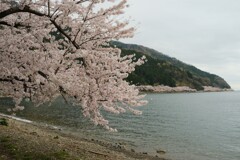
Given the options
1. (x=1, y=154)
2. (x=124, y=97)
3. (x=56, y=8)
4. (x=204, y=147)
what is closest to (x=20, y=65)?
(x=56, y=8)

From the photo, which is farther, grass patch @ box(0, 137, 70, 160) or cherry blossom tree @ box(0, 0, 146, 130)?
grass patch @ box(0, 137, 70, 160)

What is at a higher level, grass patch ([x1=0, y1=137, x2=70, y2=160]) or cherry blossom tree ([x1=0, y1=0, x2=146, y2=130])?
cherry blossom tree ([x1=0, y1=0, x2=146, y2=130])

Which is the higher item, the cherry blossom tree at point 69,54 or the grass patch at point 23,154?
the cherry blossom tree at point 69,54

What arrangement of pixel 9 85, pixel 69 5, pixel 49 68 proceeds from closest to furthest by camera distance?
pixel 69 5
pixel 49 68
pixel 9 85

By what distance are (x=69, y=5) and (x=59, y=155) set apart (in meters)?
10.7

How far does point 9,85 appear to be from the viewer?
17.6 metres

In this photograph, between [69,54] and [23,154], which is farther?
[23,154]

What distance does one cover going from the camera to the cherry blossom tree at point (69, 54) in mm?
14891

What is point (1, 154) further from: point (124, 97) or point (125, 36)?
point (125, 36)

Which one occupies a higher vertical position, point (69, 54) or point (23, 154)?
point (69, 54)

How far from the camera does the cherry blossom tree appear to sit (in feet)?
48.9

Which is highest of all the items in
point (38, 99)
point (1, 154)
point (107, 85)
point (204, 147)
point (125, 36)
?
point (125, 36)

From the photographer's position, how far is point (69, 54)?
14.8 meters

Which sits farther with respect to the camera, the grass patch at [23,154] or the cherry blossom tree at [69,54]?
the grass patch at [23,154]
